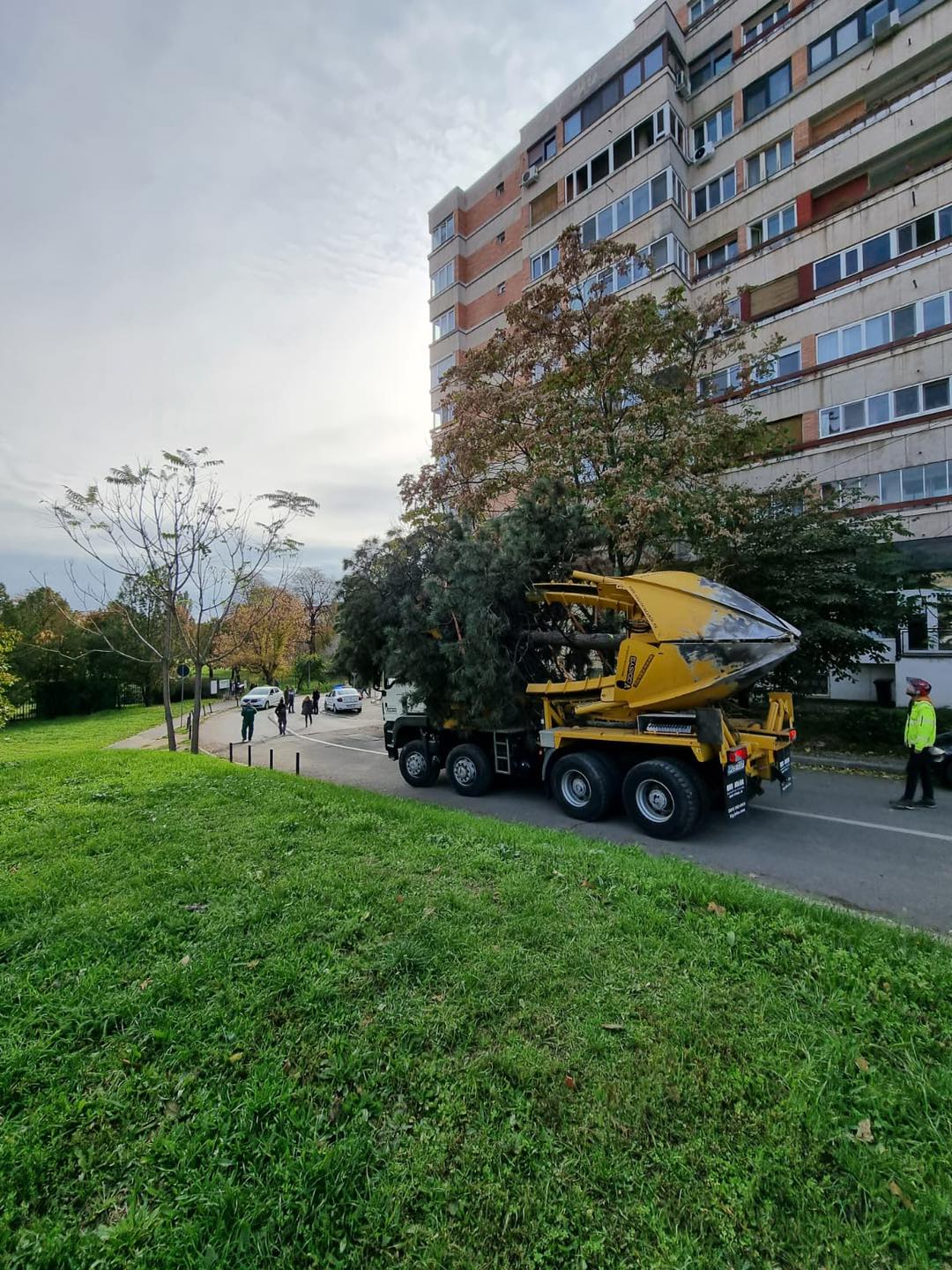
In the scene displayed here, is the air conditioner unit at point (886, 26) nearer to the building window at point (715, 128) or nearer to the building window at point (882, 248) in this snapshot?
the building window at point (715, 128)

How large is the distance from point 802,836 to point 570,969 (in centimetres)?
481

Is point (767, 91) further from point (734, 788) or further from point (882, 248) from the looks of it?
point (734, 788)

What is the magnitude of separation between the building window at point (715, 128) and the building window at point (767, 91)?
57 cm

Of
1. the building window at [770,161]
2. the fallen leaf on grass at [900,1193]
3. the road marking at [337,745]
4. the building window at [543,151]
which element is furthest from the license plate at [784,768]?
the building window at [543,151]

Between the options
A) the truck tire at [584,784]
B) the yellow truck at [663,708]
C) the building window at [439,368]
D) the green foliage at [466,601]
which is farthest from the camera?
the building window at [439,368]

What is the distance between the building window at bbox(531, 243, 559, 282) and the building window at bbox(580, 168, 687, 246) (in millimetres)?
1863

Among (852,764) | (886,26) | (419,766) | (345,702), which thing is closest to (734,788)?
(419,766)

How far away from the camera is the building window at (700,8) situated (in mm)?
21109

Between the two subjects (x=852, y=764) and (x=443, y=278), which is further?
(x=443, y=278)

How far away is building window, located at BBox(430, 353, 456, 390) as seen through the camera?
29.8 meters

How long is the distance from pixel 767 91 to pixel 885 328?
10.3 metres

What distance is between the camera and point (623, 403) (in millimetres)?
13156

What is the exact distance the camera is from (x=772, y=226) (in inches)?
772

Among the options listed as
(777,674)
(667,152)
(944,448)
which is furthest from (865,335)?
(777,674)
